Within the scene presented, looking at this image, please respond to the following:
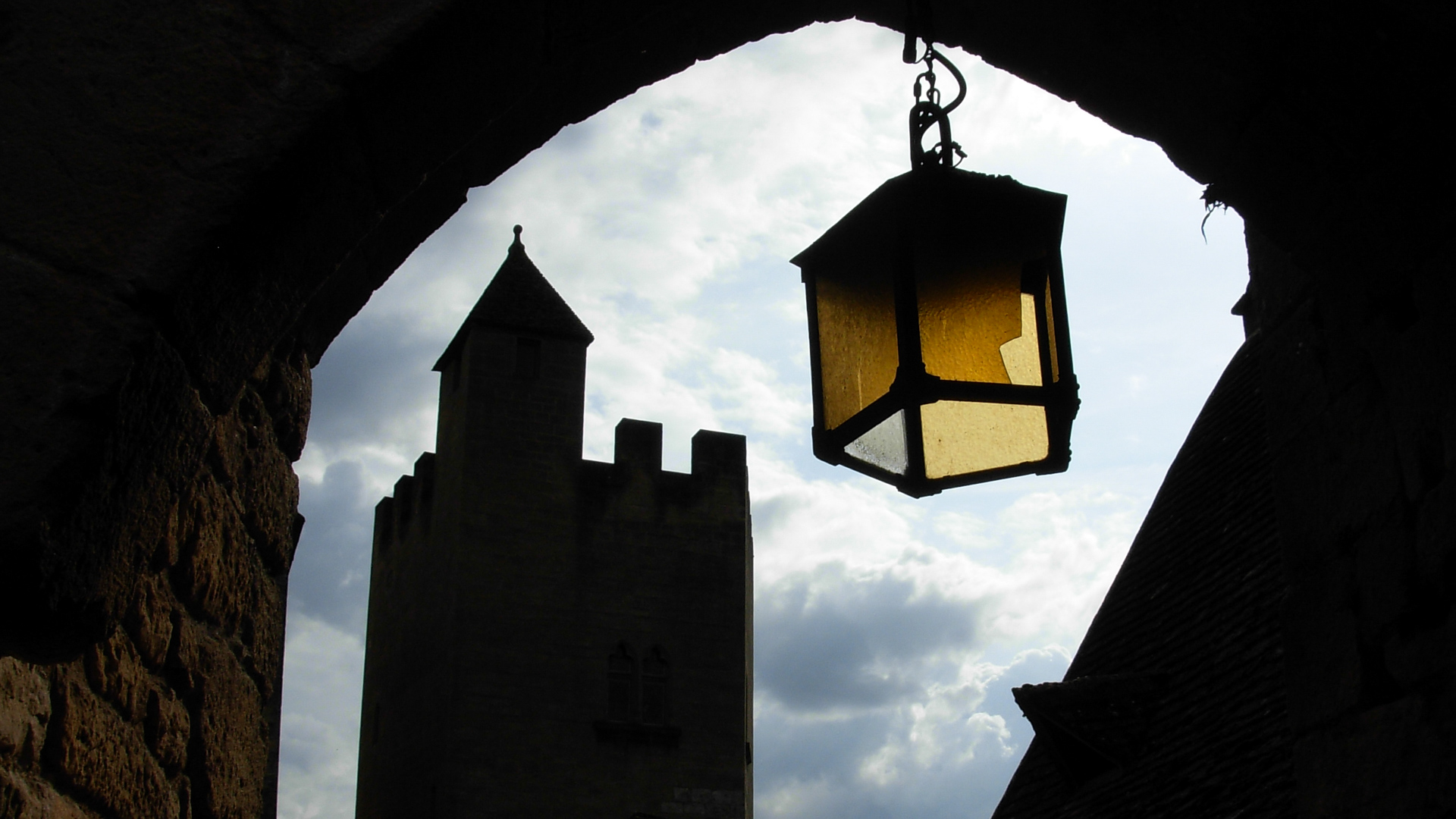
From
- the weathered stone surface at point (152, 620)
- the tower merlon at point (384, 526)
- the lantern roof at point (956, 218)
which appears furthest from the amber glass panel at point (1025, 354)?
the tower merlon at point (384, 526)

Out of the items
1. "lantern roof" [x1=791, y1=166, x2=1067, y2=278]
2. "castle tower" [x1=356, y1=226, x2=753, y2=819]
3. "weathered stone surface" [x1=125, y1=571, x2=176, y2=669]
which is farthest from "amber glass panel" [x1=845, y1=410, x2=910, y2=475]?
"castle tower" [x1=356, y1=226, x2=753, y2=819]

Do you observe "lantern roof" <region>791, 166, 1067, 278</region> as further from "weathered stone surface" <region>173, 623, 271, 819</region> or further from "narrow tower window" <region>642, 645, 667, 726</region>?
"narrow tower window" <region>642, 645, 667, 726</region>

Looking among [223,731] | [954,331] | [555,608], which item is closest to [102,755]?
[223,731]

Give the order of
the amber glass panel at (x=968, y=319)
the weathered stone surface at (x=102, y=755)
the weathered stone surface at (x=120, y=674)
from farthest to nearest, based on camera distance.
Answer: the amber glass panel at (x=968, y=319) → the weathered stone surface at (x=120, y=674) → the weathered stone surface at (x=102, y=755)

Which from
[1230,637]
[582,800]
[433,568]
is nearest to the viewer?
[1230,637]

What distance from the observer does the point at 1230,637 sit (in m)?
7.01

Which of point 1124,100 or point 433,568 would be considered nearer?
point 1124,100

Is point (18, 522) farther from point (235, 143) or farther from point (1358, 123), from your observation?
point (1358, 123)

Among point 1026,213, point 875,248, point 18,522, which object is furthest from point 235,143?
point 1026,213

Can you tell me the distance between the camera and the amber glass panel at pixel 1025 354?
2414 millimetres

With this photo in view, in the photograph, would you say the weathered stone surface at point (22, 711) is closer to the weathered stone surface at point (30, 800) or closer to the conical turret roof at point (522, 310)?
the weathered stone surface at point (30, 800)

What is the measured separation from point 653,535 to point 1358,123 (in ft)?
55.3

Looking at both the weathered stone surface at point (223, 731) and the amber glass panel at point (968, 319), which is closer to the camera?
the weathered stone surface at point (223, 731)

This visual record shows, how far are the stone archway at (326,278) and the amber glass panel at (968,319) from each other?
49 cm
